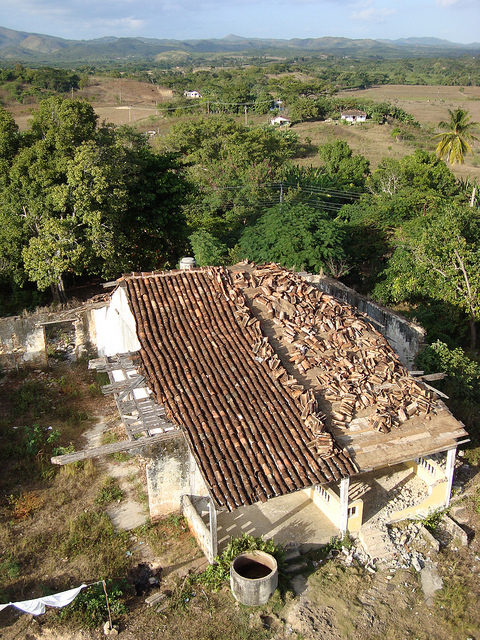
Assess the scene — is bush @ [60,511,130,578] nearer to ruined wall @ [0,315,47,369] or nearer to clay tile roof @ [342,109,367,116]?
ruined wall @ [0,315,47,369]

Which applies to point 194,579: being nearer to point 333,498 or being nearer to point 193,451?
point 193,451

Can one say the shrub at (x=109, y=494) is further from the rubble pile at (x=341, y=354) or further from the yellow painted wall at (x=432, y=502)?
A: the yellow painted wall at (x=432, y=502)

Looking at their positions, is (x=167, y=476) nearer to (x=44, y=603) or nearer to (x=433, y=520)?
(x=44, y=603)

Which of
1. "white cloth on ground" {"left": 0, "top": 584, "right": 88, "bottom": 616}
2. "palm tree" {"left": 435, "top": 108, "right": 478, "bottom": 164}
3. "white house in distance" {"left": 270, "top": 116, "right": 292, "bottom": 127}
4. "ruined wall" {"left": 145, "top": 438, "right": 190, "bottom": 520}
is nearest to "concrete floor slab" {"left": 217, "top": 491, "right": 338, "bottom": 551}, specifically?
"ruined wall" {"left": 145, "top": 438, "right": 190, "bottom": 520}

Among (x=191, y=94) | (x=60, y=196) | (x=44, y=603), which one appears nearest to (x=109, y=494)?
(x=44, y=603)

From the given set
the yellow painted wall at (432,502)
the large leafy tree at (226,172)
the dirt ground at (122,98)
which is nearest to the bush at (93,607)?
the yellow painted wall at (432,502)
